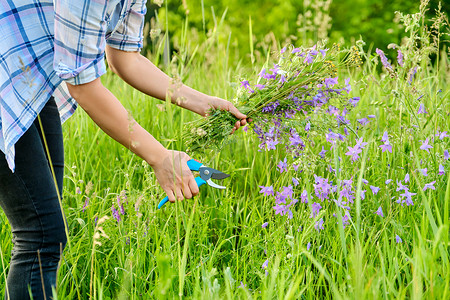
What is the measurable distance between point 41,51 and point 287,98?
934mm

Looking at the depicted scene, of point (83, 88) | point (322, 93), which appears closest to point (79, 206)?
point (83, 88)

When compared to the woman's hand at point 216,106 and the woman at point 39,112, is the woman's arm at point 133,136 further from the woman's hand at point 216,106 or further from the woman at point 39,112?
the woman's hand at point 216,106

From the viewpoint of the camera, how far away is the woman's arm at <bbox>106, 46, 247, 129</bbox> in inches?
70.6

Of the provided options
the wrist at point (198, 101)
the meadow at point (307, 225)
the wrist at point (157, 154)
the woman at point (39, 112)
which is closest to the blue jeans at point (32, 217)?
the woman at point (39, 112)

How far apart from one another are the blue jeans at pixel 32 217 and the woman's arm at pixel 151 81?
1.53 ft

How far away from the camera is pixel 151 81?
1805 mm

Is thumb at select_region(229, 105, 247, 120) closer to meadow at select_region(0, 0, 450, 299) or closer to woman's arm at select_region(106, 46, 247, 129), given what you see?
woman's arm at select_region(106, 46, 247, 129)

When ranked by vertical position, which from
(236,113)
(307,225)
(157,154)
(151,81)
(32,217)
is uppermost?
(151,81)

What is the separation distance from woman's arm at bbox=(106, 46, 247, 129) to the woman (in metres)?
0.32

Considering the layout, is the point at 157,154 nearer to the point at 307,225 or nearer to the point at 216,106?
the point at 216,106

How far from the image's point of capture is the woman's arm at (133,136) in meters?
1.36

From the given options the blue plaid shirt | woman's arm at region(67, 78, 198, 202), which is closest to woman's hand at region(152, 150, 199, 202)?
woman's arm at region(67, 78, 198, 202)

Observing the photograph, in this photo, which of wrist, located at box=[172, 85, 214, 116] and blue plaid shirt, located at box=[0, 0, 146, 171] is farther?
wrist, located at box=[172, 85, 214, 116]

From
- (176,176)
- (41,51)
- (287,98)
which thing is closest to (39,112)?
(41,51)
